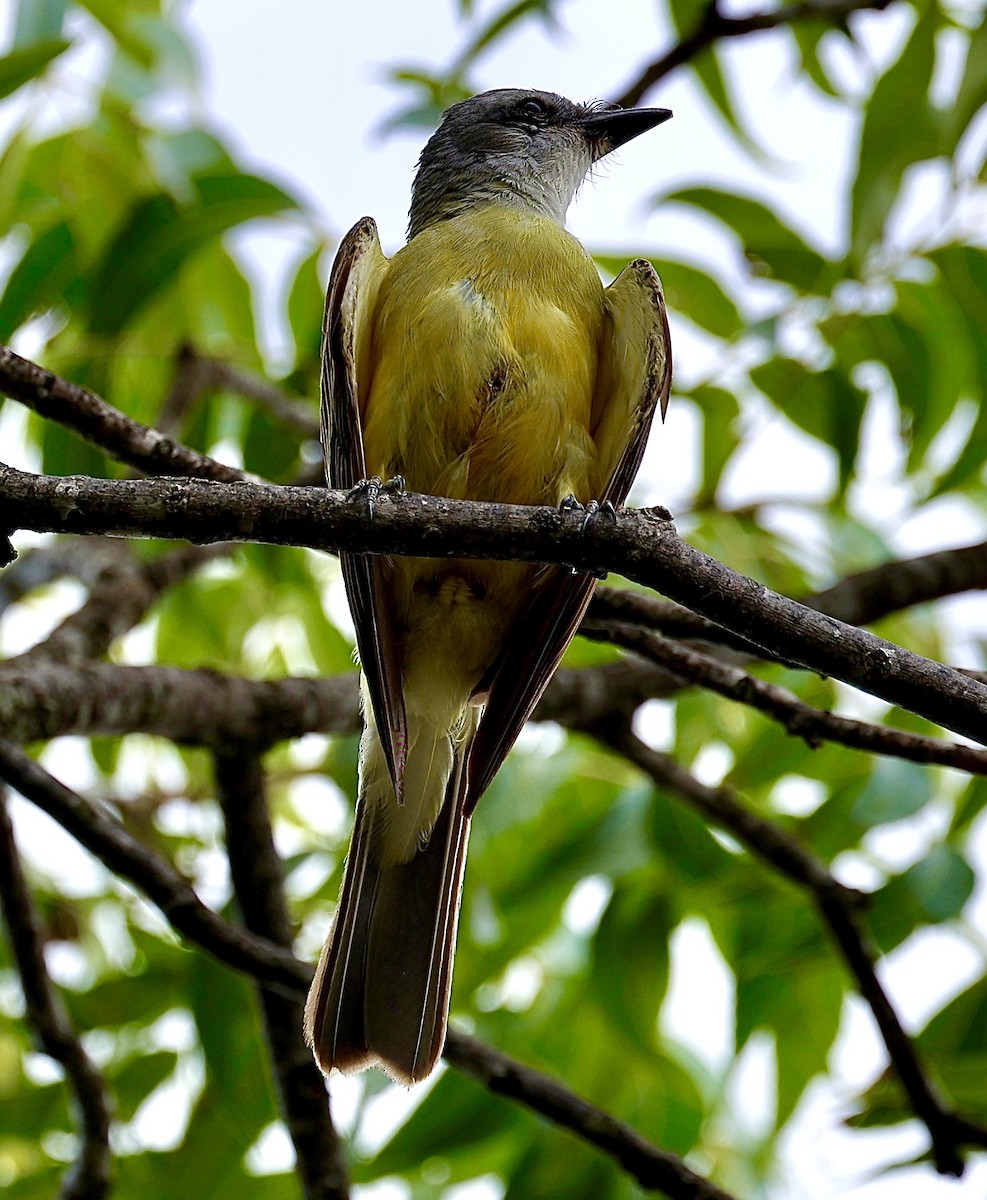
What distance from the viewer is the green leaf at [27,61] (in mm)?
3943

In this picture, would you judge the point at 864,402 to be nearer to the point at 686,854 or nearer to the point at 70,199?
the point at 686,854

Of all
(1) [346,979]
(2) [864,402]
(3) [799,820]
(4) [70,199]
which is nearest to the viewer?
(1) [346,979]

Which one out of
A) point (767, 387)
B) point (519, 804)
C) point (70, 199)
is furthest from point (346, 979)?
point (70, 199)

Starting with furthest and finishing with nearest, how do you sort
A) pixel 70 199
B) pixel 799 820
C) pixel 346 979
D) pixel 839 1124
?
pixel 70 199
pixel 799 820
pixel 839 1124
pixel 346 979

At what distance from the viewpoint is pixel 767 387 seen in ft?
15.6

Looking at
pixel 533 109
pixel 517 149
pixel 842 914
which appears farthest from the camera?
pixel 533 109

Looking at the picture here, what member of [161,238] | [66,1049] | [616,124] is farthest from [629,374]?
[66,1049]

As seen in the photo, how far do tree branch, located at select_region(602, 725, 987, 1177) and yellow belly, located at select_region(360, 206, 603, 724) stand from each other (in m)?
0.65

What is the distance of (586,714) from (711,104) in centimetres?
244

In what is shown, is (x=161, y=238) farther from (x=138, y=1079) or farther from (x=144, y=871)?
(x=138, y=1079)

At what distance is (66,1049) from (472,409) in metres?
2.12

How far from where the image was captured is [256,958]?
3.61m

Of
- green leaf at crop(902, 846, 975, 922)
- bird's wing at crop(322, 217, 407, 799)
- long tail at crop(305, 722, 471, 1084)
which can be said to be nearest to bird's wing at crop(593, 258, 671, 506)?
bird's wing at crop(322, 217, 407, 799)

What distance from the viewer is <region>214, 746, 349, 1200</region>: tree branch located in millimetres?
3918
